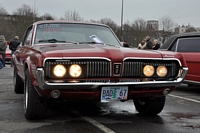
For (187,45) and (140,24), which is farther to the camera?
(140,24)

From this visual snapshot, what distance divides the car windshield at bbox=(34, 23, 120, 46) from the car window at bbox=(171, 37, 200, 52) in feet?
9.83

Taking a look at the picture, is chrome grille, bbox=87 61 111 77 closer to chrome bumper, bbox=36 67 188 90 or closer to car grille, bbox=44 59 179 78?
car grille, bbox=44 59 179 78

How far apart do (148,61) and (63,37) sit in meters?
1.76

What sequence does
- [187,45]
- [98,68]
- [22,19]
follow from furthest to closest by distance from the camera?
[22,19] < [187,45] < [98,68]

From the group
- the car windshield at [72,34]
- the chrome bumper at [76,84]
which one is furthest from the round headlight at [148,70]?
the car windshield at [72,34]

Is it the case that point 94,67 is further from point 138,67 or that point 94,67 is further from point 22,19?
point 22,19

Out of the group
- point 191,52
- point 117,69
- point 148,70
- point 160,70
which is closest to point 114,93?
point 117,69

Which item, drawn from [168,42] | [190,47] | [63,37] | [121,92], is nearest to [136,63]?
[121,92]

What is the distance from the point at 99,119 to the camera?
445cm

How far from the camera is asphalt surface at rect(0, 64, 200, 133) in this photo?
3926 mm

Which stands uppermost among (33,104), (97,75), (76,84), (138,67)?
(138,67)

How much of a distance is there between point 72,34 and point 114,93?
177cm

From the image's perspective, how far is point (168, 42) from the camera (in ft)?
28.1

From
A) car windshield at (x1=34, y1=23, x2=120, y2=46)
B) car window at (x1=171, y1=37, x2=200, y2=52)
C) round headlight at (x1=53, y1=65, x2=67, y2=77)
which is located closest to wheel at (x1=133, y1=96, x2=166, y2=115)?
car windshield at (x1=34, y1=23, x2=120, y2=46)
